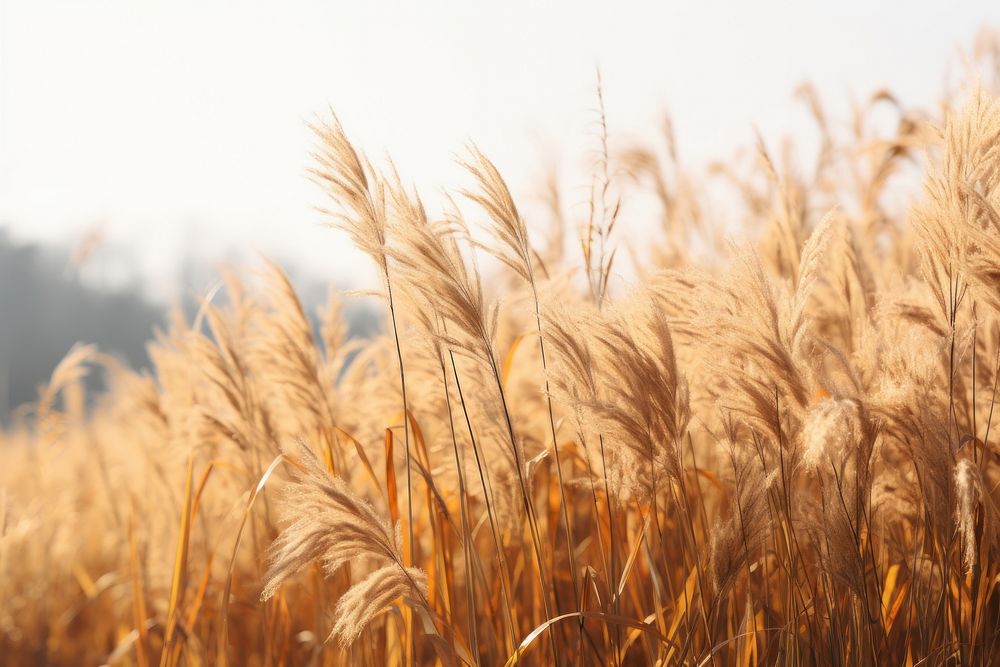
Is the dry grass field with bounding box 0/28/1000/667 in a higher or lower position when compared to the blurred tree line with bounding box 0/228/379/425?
lower

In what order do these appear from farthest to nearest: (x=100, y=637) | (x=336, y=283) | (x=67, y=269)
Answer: (x=67, y=269)
(x=100, y=637)
(x=336, y=283)

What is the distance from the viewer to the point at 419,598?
1.43 metres

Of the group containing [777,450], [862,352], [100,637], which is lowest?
[100,637]

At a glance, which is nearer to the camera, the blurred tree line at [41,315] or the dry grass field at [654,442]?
the dry grass field at [654,442]

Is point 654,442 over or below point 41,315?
below

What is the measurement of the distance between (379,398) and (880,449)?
1465mm

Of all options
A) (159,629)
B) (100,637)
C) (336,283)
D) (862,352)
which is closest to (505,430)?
(862,352)

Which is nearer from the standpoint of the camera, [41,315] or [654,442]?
[654,442]

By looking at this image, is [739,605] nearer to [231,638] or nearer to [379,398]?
[379,398]

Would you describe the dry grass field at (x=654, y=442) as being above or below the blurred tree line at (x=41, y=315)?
below

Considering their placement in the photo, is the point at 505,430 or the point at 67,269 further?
the point at 67,269

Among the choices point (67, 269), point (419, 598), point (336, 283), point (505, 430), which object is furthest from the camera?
point (67, 269)

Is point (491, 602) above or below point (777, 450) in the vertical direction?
below

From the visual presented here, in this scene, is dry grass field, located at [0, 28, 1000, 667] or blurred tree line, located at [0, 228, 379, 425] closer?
dry grass field, located at [0, 28, 1000, 667]
